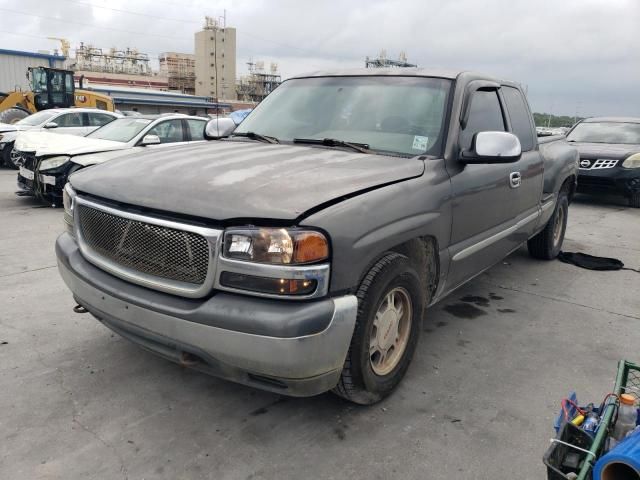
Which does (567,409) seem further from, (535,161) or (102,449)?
(535,161)

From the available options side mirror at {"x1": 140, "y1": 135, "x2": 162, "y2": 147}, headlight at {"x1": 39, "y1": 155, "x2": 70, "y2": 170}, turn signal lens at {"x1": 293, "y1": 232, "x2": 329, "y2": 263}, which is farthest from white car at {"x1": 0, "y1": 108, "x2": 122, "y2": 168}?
turn signal lens at {"x1": 293, "y1": 232, "x2": 329, "y2": 263}

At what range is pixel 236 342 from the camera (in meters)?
2.18

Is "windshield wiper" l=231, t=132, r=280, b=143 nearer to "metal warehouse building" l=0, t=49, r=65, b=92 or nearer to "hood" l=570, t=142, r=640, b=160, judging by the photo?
"hood" l=570, t=142, r=640, b=160

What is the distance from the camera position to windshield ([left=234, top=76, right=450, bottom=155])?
10.9 ft

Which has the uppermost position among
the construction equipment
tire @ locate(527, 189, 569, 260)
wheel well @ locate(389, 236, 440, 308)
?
the construction equipment

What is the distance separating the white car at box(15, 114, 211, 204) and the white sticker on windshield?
4803mm

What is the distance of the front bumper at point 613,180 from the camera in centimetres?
978

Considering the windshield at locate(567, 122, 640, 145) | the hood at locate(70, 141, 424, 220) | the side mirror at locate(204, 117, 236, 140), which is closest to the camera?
the hood at locate(70, 141, 424, 220)

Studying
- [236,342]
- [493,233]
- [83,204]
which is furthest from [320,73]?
[236,342]

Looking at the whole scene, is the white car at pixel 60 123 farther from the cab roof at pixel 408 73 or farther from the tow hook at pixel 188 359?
the tow hook at pixel 188 359

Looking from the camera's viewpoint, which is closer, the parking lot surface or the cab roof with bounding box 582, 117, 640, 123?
the parking lot surface

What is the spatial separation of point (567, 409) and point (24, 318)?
3.65 m

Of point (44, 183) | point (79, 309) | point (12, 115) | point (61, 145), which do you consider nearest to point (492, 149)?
point (79, 309)

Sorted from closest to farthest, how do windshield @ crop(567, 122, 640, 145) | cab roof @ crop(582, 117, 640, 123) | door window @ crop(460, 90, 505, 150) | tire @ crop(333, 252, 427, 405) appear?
tire @ crop(333, 252, 427, 405) → door window @ crop(460, 90, 505, 150) → windshield @ crop(567, 122, 640, 145) → cab roof @ crop(582, 117, 640, 123)
